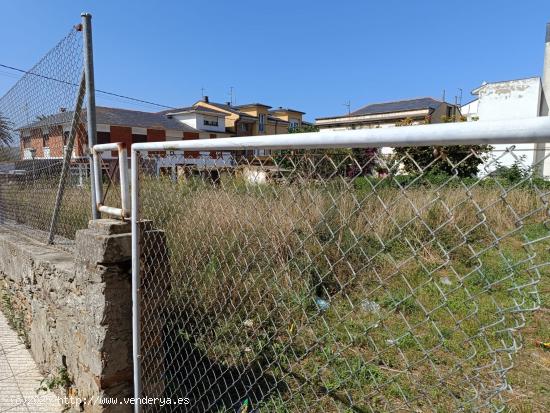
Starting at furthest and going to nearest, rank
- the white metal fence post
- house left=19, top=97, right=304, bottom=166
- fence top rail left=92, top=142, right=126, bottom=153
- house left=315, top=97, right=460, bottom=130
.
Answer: house left=315, top=97, right=460, bottom=130, house left=19, top=97, right=304, bottom=166, the white metal fence post, fence top rail left=92, top=142, right=126, bottom=153

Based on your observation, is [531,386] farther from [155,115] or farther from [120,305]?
[155,115]

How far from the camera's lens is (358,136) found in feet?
3.67

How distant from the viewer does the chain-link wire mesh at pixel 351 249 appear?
1.01 metres

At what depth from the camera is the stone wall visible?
2.12 m

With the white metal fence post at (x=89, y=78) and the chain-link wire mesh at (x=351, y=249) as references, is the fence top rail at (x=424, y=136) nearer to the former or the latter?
the chain-link wire mesh at (x=351, y=249)

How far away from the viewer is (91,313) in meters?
2.23

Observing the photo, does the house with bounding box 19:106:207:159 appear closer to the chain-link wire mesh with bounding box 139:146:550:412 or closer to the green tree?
the chain-link wire mesh with bounding box 139:146:550:412

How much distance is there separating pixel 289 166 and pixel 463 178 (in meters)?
0.65

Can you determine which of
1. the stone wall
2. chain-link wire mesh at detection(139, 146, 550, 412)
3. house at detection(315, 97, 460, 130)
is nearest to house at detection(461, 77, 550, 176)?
house at detection(315, 97, 460, 130)

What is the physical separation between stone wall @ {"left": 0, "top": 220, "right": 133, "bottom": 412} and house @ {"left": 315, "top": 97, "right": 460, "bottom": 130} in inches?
1042

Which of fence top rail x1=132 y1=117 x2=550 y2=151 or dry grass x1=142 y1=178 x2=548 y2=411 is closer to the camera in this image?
fence top rail x1=132 y1=117 x2=550 y2=151

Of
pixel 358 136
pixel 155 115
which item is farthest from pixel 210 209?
pixel 155 115

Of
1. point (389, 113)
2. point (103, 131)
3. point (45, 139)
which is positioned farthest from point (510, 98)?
point (103, 131)

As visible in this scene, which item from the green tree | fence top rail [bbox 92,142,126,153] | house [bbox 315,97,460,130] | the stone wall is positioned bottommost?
the stone wall
